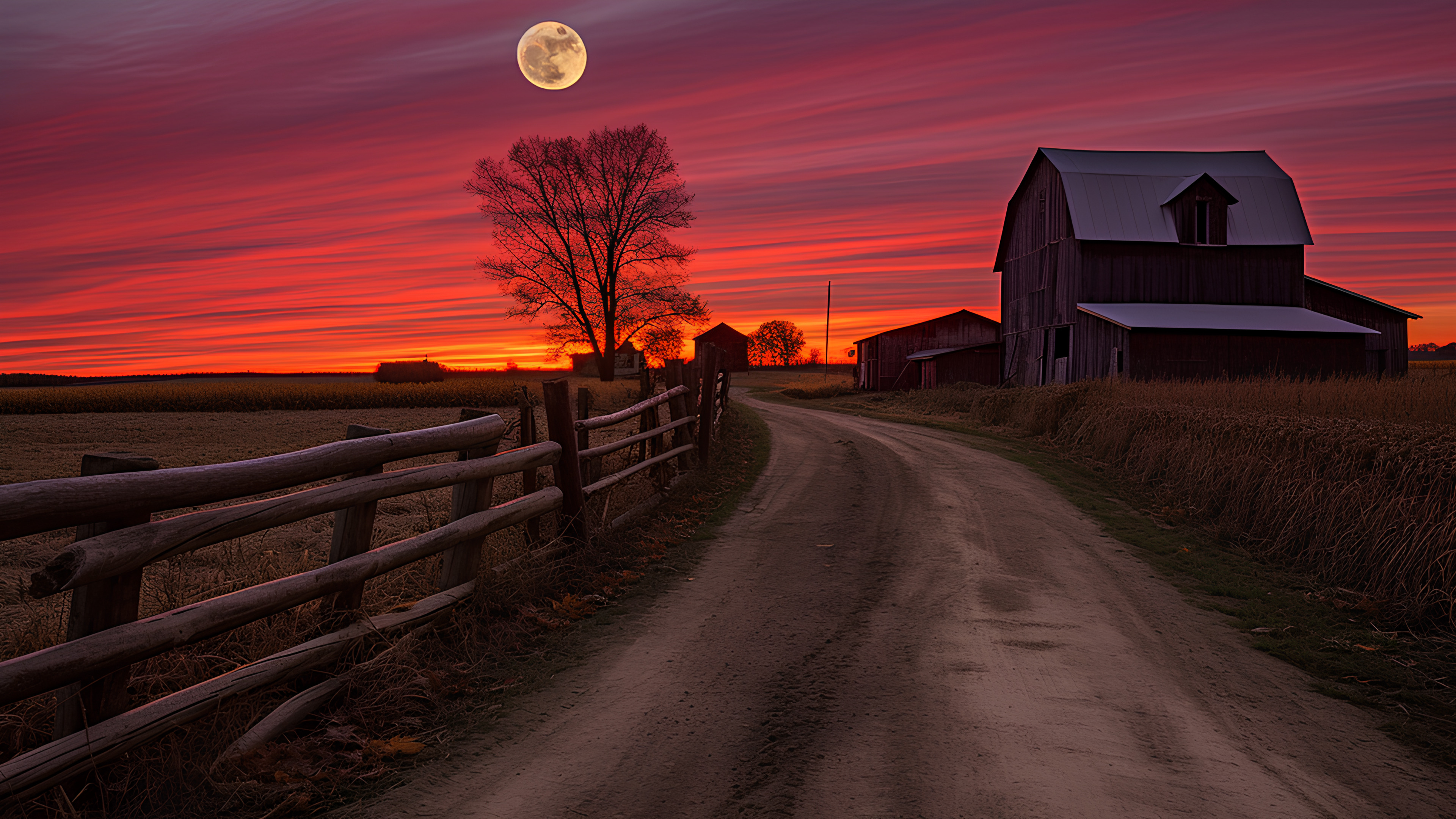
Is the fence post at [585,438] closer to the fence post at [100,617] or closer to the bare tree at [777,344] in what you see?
the fence post at [100,617]

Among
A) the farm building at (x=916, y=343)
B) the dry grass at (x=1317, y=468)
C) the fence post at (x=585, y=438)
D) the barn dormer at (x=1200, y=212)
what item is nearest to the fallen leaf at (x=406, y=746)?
the fence post at (x=585, y=438)

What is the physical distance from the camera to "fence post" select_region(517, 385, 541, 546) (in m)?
6.11

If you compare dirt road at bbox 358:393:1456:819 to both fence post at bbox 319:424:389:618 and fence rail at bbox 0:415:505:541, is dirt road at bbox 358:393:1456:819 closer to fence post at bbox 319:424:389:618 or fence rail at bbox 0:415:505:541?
fence post at bbox 319:424:389:618

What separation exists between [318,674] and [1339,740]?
528 cm

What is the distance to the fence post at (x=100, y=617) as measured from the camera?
9.22ft

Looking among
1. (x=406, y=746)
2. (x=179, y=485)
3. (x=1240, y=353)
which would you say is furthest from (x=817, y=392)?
(x=179, y=485)

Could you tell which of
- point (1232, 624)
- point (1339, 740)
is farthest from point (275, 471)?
point (1232, 624)

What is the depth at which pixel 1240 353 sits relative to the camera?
1005 inches

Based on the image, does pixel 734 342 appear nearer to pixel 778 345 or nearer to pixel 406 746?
pixel 778 345

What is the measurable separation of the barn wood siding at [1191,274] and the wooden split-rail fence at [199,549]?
2782cm

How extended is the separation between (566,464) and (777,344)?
124935 mm

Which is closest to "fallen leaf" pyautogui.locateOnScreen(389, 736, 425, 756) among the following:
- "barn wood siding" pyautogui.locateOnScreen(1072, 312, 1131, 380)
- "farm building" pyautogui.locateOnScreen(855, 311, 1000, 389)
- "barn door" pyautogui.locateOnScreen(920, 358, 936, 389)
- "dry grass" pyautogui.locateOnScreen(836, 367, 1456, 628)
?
"dry grass" pyautogui.locateOnScreen(836, 367, 1456, 628)

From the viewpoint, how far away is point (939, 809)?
117 inches

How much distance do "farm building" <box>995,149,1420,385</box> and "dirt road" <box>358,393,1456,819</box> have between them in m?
22.3
